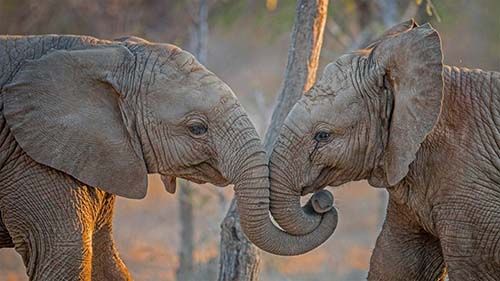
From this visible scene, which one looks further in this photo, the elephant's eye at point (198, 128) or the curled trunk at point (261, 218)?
the elephant's eye at point (198, 128)

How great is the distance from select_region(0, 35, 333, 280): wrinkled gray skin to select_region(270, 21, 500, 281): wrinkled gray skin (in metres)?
0.26

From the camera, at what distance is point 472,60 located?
22891mm

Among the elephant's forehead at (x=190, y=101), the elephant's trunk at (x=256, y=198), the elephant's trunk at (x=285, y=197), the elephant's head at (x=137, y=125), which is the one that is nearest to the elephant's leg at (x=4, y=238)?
the elephant's head at (x=137, y=125)

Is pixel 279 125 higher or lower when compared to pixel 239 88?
lower

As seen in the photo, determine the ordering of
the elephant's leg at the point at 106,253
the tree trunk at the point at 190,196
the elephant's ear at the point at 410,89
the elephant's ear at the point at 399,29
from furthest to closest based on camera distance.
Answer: the tree trunk at the point at 190,196, the elephant's leg at the point at 106,253, the elephant's ear at the point at 399,29, the elephant's ear at the point at 410,89

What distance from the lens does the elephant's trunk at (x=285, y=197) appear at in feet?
22.5

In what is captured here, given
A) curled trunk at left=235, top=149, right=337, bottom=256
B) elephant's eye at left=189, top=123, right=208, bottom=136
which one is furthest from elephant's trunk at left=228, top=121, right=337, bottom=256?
elephant's eye at left=189, top=123, right=208, bottom=136

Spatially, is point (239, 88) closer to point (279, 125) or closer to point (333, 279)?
point (333, 279)

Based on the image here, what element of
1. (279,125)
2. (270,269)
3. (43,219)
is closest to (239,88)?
(270,269)

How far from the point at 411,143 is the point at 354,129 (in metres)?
0.34

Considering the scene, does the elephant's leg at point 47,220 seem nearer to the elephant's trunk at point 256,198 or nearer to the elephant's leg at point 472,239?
the elephant's trunk at point 256,198

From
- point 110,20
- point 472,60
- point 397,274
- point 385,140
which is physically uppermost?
point 472,60

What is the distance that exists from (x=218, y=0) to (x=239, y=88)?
863 centimetres

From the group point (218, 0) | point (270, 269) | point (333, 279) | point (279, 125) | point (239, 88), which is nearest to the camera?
point (279, 125)
